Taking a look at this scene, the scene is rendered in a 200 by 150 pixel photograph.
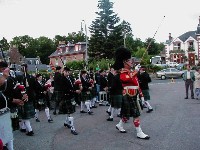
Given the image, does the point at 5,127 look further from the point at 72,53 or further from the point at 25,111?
the point at 72,53

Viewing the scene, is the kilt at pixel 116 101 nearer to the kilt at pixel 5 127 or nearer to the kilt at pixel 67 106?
the kilt at pixel 67 106

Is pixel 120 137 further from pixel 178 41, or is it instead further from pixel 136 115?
pixel 178 41

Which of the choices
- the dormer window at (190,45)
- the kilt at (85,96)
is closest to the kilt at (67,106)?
the kilt at (85,96)

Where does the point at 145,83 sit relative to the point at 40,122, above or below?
above

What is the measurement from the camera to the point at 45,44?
288 ft

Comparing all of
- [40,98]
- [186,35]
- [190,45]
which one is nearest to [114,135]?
[40,98]

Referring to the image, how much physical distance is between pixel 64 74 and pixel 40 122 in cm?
267

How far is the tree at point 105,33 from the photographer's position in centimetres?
4700

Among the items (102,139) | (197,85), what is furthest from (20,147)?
(197,85)

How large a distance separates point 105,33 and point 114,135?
1612 inches

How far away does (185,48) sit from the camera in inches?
2371

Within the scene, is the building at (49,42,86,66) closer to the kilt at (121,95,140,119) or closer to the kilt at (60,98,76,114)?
the kilt at (60,98,76,114)

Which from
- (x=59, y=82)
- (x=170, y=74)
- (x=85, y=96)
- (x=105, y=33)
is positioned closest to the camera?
(x=59, y=82)

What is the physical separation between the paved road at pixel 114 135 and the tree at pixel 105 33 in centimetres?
3656
